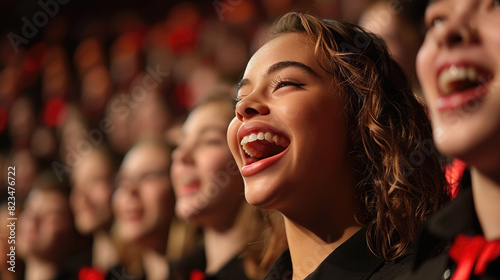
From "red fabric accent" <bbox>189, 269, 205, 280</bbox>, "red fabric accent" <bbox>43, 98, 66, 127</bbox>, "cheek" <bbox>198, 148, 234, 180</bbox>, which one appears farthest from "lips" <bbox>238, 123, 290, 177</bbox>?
"red fabric accent" <bbox>43, 98, 66, 127</bbox>

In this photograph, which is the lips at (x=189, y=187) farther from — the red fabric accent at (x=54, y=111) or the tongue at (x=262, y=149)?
the red fabric accent at (x=54, y=111)

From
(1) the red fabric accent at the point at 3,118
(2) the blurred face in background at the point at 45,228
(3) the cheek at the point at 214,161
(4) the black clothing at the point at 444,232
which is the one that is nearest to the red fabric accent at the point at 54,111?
(1) the red fabric accent at the point at 3,118

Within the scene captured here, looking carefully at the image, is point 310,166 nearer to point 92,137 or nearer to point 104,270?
point 104,270

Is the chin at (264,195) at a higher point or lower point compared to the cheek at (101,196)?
higher

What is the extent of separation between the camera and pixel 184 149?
1373 mm

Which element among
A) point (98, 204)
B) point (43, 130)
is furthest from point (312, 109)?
point (43, 130)

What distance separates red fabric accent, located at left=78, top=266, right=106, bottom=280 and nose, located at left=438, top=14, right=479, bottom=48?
146 centimetres

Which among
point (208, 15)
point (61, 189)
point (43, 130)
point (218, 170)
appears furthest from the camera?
point (43, 130)

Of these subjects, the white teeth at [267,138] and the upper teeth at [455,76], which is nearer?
the upper teeth at [455,76]

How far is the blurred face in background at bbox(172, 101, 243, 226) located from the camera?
4.34 feet

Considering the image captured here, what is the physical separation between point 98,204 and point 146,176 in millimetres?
409

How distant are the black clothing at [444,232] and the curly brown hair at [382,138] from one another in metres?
0.13

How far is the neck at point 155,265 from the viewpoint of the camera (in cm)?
161

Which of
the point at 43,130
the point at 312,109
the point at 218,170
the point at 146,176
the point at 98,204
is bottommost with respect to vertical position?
the point at 43,130
